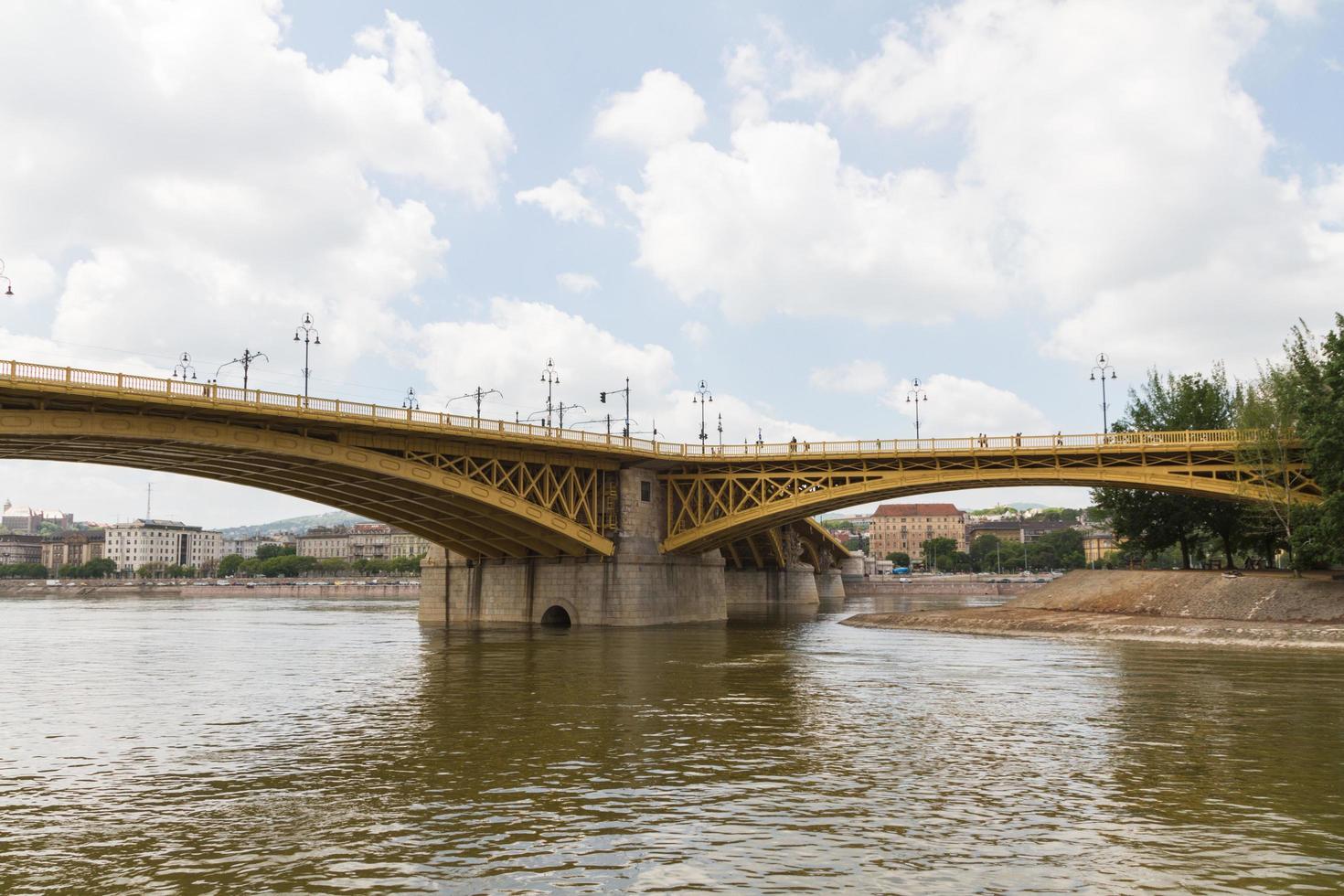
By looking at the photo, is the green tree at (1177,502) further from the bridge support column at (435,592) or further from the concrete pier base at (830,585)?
the concrete pier base at (830,585)

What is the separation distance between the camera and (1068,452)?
59.8m

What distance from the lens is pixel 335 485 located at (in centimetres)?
6078

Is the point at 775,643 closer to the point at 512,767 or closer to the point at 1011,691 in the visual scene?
the point at 1011,691

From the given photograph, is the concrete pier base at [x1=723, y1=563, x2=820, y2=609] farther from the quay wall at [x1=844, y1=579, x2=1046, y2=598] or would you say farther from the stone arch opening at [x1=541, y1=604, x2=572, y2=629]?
the quay wall at [x1=844, y1=579, x2=1046, y2=598]

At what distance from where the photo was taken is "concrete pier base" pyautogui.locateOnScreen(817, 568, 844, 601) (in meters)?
139

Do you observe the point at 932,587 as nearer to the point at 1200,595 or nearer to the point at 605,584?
the point at 605,584

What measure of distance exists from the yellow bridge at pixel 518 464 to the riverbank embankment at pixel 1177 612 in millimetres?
5640

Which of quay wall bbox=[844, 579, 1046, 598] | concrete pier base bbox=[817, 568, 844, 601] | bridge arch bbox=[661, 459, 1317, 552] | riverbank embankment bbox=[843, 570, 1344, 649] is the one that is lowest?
quay wall bbox=[844, 579, 1046, 598]

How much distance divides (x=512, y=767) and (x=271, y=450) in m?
35.5

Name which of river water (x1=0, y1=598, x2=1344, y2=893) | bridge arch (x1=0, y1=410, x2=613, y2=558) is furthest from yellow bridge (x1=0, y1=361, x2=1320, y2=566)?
river water (x1=0, y1=598, x2=1344, y2=893)

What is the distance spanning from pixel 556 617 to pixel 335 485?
1849cm

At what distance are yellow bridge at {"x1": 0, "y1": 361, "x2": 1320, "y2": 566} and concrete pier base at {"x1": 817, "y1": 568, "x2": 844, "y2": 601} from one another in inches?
2726

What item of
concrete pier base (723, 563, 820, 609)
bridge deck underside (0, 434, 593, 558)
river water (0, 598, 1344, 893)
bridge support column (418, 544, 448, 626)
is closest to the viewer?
river water (0, 598, 1344, 893)

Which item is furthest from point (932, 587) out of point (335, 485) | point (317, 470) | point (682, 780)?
point (682, 780)
